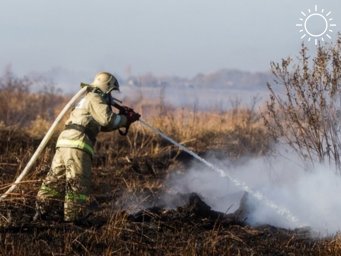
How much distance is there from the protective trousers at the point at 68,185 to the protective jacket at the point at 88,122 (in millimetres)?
88

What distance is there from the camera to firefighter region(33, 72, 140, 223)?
22.3 ft

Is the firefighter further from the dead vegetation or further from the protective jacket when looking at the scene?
the dead vegetation

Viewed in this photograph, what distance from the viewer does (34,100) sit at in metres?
21.3

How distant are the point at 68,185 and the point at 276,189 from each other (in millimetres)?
3530

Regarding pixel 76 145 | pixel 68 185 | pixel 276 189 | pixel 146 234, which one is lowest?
pixel 276 189

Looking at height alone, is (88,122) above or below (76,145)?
above

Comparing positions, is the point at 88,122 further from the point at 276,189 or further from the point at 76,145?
the point at 276,189

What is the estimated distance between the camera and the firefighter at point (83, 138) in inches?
268

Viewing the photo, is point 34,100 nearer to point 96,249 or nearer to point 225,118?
point 225,118

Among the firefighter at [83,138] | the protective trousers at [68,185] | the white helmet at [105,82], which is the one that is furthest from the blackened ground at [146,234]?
the white helmet at [105,82]

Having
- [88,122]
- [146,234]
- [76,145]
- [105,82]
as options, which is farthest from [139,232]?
[105,82]

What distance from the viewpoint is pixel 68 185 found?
6.64m

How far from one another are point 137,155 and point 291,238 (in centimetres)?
549

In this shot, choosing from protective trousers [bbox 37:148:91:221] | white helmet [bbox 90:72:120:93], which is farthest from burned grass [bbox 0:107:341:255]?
white helmet [bbox 90:72:120:93]
